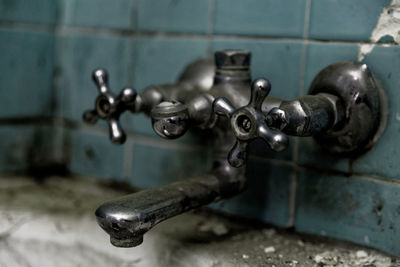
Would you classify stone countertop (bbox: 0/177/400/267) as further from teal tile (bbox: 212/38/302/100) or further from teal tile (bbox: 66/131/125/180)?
teal tile (bbox: 212/38/302/100)

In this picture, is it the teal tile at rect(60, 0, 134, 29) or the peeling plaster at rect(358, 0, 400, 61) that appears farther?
the teal tile at rect(60, 0, 134, 29)

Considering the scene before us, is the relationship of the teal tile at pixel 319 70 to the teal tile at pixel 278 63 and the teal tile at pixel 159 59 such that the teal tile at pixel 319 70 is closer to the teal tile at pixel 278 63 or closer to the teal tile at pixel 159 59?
the teal tile at pixel 278 63

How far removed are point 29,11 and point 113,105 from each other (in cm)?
35

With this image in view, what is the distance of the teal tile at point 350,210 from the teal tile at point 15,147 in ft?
1.55

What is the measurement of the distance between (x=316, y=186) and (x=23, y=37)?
0.52m

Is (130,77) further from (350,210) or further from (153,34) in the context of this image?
(350,210)

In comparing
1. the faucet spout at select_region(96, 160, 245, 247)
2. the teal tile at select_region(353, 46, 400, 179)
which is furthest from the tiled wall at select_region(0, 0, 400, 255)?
the faucet spout at select_region(96, 160, 245, 247)

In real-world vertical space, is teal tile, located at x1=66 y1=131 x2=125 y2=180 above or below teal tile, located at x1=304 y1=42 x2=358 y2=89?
below

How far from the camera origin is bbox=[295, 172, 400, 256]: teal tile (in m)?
0.55

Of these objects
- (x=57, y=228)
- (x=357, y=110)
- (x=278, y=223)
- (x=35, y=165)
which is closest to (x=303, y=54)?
(x=357, y=110)

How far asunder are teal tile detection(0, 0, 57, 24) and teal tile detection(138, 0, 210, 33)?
0.18 metres

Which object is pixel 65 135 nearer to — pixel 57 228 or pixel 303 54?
pixel 57 228

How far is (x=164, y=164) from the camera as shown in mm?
752

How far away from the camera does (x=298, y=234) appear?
0.63m
